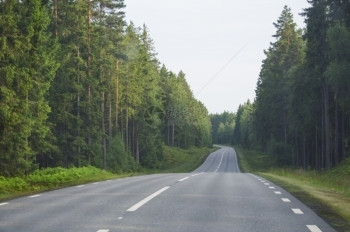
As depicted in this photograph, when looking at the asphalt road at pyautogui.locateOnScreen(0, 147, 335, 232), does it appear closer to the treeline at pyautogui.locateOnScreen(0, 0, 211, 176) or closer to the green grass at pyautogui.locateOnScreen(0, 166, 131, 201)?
the green grass at pyautogui.locateOnScreen(0, 166, 131, 201)

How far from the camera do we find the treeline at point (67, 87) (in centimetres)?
2492

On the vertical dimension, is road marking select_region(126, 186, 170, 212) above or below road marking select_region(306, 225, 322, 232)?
above

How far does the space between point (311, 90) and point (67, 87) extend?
83.5ft

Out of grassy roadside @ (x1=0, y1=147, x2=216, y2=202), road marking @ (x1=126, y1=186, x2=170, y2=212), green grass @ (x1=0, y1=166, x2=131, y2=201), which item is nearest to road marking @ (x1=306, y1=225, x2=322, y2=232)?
road marking @ (x1=126, y1=186, x2=170, y2=212)

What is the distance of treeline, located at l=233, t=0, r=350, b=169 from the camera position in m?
37.7

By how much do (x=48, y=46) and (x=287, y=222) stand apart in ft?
93.3

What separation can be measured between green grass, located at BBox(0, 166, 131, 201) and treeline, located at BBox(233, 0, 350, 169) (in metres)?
20.2

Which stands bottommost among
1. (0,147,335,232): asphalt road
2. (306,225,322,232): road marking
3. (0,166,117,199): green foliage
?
(0,166,117,199): green foliage

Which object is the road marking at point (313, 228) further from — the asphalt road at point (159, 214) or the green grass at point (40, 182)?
the green grass at point (40, 182)

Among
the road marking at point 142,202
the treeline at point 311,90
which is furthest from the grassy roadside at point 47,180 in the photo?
the treeline at point 311,90

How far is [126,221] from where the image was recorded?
359 inches

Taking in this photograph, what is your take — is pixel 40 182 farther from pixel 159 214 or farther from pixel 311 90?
pixel 311 90

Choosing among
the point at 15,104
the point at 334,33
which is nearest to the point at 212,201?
the point at 15,104

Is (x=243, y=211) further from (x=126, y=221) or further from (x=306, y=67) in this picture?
(x=306, y=67)
